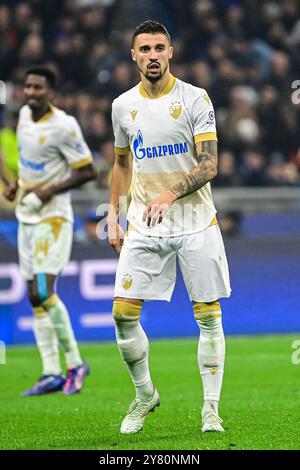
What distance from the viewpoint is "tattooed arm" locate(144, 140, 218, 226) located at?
21.1 feet

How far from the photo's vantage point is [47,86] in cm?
988

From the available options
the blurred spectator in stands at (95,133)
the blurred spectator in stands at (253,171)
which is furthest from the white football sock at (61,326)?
the blurred spectator in stands at (253,171)

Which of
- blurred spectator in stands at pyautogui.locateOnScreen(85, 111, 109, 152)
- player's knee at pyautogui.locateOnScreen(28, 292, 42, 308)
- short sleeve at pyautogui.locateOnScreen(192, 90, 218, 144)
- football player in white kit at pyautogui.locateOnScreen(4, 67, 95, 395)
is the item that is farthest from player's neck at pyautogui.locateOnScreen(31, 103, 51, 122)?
blurred spectator in stands at pyautogui.locateOnScreen(85, 111, 109, 152)

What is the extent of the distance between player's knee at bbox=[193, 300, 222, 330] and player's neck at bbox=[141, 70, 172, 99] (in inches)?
51.7

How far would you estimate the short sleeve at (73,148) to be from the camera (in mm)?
9852

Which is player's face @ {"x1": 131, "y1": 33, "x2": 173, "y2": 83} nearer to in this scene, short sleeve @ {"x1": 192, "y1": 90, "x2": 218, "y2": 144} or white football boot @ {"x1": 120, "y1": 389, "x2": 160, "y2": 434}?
short sleeve @ {"x1": 192, "y1": 90, "x2": 218, "y2": 144}

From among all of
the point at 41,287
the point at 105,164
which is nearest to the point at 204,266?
the point at 41,287

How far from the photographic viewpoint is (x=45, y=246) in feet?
32.1

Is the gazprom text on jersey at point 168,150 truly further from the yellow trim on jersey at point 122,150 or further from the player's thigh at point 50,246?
the player's thigh at point 50,246

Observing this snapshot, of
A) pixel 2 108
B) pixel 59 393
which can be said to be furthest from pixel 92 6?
pixel 59 393

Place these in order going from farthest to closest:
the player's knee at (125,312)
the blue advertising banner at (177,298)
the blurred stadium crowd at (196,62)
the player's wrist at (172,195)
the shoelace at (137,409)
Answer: the blurred stadium crowd at (196,62) → the blue advertising banner at (177,298) → the shoelace at (137,409) → the player's knee at (125,312) → the player's wrist at (172,195)

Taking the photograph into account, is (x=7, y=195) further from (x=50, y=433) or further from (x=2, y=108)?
(x=2, y=108)

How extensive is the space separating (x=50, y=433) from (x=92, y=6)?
11887mm

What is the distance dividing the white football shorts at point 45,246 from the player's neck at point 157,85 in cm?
318
